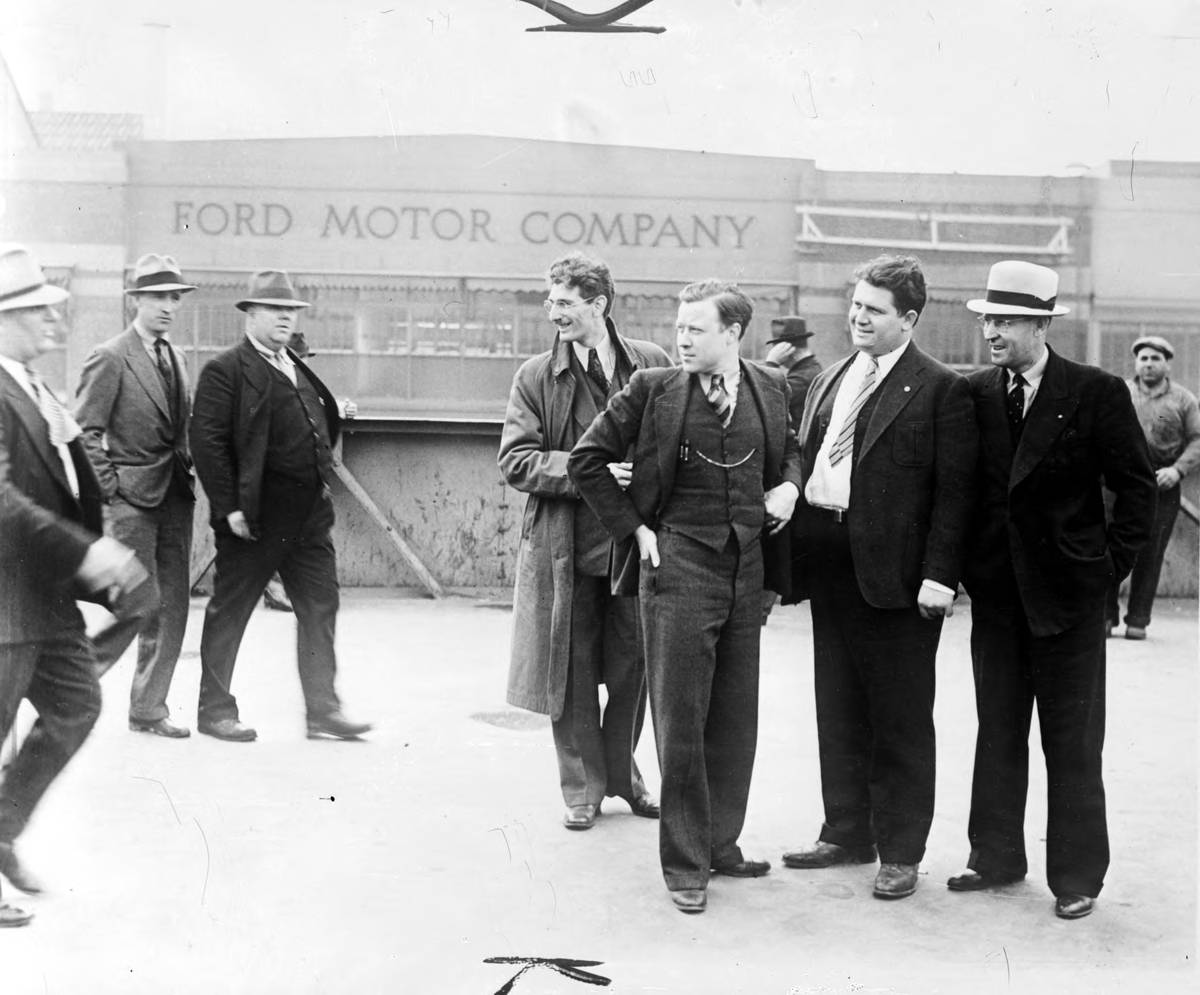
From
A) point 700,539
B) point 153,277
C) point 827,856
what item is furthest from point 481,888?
point 153,277

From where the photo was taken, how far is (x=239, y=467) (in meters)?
5.89

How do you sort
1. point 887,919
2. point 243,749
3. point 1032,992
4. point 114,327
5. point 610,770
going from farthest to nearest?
1. point 114,327
2. point 243,749
3. point 610,770
4. point 887,919
5. point 1032,992

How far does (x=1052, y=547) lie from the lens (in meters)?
4.11

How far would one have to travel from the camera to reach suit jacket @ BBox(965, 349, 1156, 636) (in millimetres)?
4105

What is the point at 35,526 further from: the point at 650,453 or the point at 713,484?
the point at 713,484

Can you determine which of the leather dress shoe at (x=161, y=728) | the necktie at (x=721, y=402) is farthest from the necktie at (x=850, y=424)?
the leather dress shoe at (x=161, y=728)

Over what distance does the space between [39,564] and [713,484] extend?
2029 mm

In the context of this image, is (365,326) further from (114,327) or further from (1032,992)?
(1032,992)

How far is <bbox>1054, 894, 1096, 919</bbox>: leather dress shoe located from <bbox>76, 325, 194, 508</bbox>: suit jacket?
406 cm

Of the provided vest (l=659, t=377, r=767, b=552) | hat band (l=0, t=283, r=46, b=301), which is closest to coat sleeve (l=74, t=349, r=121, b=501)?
hat band (l=0, t=283, r=46, b=301)

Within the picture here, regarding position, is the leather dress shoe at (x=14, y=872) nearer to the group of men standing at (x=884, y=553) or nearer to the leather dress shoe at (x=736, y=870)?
the group of men standing at (x=884, y=553)

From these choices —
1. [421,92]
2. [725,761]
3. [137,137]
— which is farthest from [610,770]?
[137,137]

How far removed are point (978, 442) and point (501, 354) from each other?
7.59 metres

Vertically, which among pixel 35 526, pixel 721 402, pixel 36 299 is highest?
pixel 36 299
